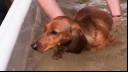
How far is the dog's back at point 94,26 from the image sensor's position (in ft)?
9.47

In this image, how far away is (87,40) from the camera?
2.85 m

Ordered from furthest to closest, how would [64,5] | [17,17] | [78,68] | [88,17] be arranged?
[64,5] < [88,17] < [17,17] < [78,68]

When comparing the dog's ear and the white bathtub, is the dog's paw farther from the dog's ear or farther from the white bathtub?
the white bathtub

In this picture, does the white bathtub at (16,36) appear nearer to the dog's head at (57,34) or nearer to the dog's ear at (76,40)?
the dog's head at (57,34)

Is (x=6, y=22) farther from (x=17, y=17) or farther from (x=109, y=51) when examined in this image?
(x=109, y=51)

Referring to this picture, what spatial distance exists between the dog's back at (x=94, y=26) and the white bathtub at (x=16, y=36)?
0.41 meters

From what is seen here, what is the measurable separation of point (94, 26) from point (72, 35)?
0.34m

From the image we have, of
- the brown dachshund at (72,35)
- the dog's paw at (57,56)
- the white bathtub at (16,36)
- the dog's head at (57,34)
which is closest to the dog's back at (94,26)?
the brown dachshund at (72,35)

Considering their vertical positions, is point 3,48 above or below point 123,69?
above

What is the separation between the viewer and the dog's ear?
8.84 feet

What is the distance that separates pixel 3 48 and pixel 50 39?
0.39 meters

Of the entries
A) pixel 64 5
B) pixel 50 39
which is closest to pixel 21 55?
pixel 50 39

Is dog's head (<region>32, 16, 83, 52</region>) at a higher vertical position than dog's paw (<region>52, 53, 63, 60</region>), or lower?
higher

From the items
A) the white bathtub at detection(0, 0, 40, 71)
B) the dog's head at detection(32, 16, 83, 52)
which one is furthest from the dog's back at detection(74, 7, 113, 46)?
the white bathtub at detection(0, 0, 40, 71)
